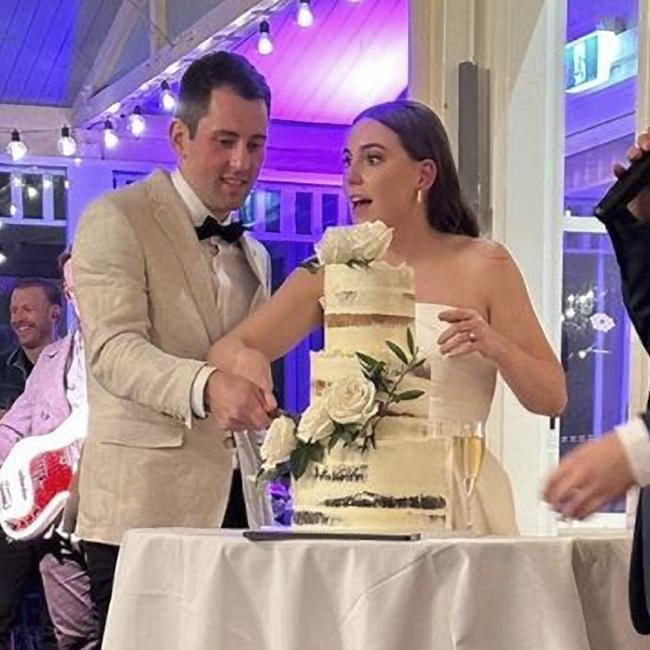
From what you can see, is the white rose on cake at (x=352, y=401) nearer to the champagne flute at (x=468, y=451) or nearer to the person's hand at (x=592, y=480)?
the champagne flute at (x=468, y=451)

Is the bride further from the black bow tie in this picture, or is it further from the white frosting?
the white frosting

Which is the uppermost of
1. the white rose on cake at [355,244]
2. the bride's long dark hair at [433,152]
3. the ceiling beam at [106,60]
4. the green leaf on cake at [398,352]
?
the ceiling beam at [106,60]

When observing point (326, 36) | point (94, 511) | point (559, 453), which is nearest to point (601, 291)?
point (559, 453)

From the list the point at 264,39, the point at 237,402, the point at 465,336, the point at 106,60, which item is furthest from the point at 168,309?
the point at 106,60

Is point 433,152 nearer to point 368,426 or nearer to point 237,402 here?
point 237,402

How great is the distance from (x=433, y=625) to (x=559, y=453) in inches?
98.6

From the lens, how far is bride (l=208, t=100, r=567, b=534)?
2.20 metres

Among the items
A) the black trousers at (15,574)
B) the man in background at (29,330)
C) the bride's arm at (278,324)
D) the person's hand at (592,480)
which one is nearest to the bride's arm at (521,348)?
the bride's arm at (278,324)

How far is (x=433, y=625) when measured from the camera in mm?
1570

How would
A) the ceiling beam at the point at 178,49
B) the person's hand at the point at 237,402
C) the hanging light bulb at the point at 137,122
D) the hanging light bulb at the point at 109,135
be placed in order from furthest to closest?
the hanging light bulb at the point at 109,135
the hanging light bulb at the point at 137,122
the ceiling beam at the point at 178,49
the person's hand at the point at 237,402

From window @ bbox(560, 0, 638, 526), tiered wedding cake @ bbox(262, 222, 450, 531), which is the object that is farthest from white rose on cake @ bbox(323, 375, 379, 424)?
window @ bbox(560, 0, 638, 526)

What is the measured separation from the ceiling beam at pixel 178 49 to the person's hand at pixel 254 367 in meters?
3.85

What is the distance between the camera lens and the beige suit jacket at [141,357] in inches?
86.0

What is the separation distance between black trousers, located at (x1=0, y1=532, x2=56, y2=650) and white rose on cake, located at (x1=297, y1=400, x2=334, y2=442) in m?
2.55
